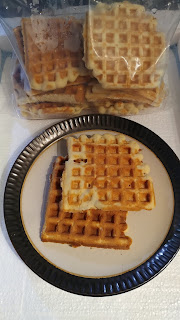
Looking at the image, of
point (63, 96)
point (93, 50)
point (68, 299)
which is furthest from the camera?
point (63, 96)

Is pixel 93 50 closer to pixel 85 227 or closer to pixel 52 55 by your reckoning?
pixel 52 55

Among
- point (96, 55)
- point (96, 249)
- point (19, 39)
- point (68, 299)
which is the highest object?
point (19, 39)

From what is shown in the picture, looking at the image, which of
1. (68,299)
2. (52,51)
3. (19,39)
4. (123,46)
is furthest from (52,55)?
(68,299)

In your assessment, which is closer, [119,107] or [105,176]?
[105,176]

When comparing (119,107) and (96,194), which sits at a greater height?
(119,107)

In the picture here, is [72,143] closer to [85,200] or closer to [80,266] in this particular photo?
[85,200]

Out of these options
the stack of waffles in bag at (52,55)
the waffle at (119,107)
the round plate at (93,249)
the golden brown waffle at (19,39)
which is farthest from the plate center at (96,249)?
the golden brown waffle at (19,39)

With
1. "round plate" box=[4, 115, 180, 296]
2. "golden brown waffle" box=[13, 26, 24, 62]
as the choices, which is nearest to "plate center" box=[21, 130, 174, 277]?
"round plate" box=[4, 115, 180, 296]

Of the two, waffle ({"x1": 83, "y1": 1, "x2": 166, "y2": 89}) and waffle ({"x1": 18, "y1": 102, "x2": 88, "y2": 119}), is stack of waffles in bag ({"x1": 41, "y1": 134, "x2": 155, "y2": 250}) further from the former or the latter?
waffle ({"x1": 83, "y1": 1, "x2": 166, "y2": 89})
